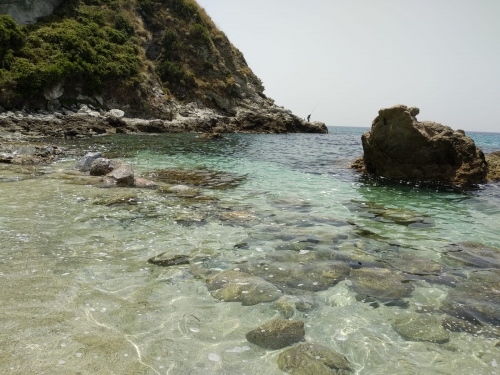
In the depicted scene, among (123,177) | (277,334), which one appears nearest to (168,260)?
(277,334)

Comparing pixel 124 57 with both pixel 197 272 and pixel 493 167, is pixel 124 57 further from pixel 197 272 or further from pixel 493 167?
pixel 197 272

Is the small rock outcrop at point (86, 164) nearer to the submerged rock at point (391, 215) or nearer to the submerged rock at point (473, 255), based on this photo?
the submerged rock at point (391, 215)

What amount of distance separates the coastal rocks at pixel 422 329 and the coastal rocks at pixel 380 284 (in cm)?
50

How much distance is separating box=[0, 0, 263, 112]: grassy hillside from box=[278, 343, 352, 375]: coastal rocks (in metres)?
41.7

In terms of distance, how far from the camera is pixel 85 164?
14484 mm

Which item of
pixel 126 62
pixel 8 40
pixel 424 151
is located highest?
pixel 126 62

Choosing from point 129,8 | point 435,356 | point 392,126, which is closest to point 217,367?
point 435,356

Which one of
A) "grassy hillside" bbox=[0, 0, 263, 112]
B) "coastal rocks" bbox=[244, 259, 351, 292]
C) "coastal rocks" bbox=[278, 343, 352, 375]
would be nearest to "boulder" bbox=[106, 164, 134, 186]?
"coastal rocks" bbox=[244, 259, 351, 292]

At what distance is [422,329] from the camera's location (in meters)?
4.07

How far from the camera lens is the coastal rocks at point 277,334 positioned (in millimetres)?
3715

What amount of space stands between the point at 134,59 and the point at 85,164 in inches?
1643

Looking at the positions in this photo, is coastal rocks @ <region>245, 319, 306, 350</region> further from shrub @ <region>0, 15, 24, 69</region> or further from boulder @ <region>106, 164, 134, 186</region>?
shrub @ <region>0, 15, 24, 69</region>

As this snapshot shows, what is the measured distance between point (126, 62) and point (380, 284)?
51.5m

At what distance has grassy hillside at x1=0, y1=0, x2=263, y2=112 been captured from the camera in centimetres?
3752
